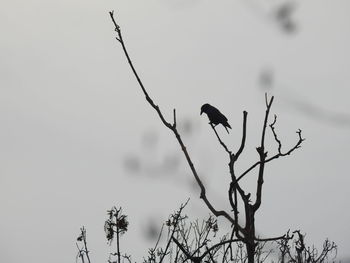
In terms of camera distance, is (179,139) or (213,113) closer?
(179,139)

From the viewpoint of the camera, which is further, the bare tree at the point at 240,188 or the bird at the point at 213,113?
the bird at the point at 213,113

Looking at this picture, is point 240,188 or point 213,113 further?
point 213,113

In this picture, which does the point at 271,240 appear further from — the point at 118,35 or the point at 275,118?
the point at 118,35

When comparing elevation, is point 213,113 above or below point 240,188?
above

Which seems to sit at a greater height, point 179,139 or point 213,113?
point 213,113

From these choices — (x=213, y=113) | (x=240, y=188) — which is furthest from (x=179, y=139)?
(x=213, y=113)

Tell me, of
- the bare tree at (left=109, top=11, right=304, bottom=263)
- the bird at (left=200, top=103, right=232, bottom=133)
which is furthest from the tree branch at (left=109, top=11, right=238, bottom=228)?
the bird at (left=200, top=103, right=232, bottom=133)

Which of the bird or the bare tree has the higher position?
the bird

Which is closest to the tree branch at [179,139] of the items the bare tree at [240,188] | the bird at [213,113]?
the bare tree at [240,188]

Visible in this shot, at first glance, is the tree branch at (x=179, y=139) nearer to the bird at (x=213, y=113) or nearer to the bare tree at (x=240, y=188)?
the bare tree at (x=240, y=188)

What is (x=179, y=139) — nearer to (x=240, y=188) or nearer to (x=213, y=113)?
(x=240, y=188)

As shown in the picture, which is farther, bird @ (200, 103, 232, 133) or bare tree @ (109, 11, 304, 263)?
bird @ (200, 103, 232, 133)

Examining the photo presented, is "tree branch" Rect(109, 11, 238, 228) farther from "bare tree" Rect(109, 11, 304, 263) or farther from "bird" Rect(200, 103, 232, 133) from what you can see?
"bird" Rect(200, 103, 232, 133)

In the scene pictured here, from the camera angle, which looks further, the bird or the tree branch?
the bird
